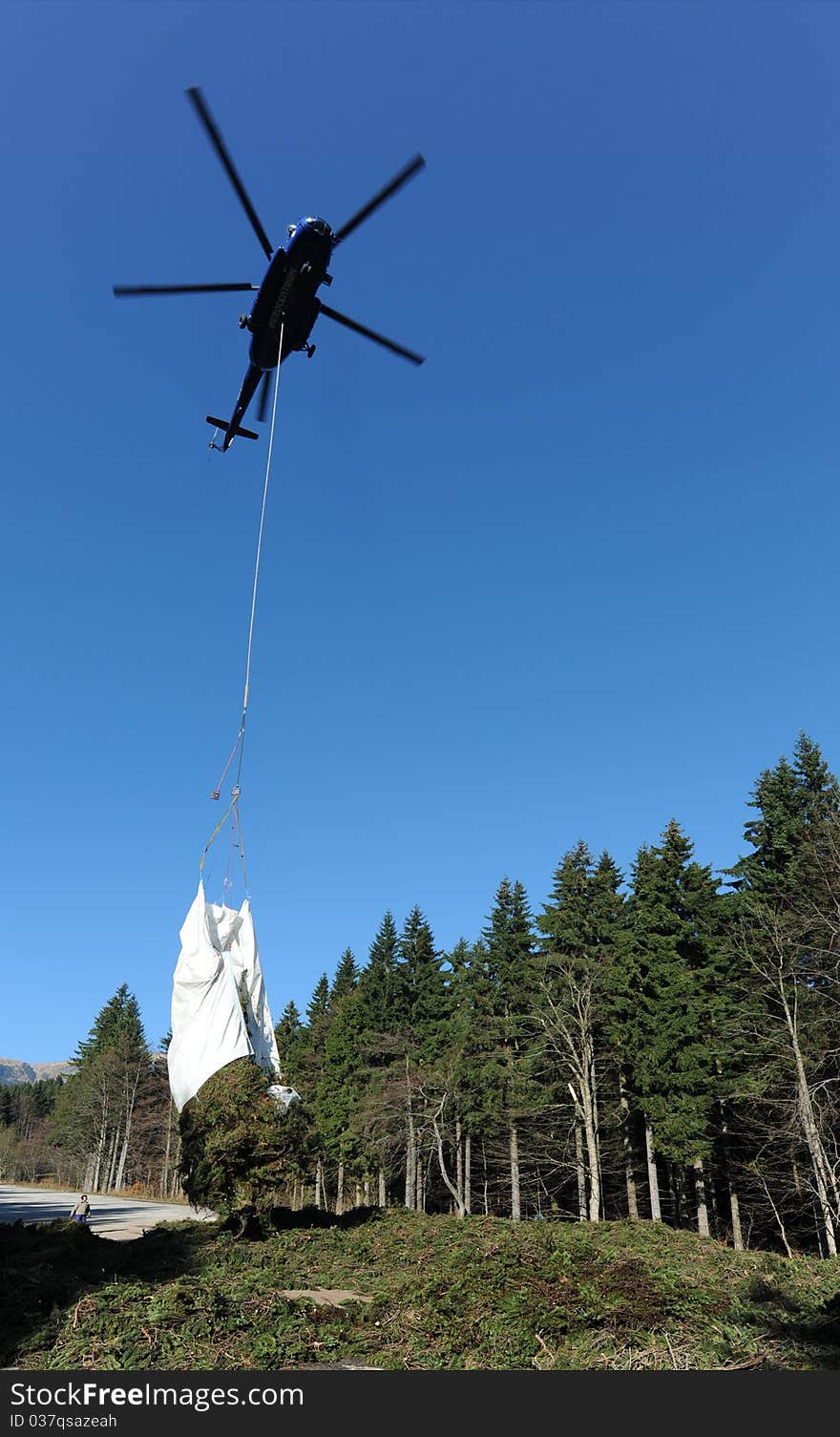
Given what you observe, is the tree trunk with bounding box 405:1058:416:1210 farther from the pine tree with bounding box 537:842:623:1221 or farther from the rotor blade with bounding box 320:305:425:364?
the rotor blade with bounding box 320:305:425:364

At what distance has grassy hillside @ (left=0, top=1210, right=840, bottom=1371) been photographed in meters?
8.95

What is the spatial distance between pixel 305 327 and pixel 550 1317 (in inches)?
593

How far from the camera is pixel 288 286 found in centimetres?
1256

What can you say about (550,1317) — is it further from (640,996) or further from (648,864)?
(648,864)

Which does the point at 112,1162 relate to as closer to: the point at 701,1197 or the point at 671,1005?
the point at 701,1197

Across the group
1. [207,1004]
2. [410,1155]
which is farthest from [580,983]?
[207,1004]

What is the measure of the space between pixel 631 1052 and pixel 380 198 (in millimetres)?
28387

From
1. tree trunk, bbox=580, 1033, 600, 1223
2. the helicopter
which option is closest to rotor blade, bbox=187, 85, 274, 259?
the helicopter

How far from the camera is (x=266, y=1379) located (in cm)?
805

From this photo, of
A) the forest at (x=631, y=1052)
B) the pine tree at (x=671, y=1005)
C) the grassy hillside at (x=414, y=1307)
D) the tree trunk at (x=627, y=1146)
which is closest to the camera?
the grassy hillside at (x=414, y=1307)

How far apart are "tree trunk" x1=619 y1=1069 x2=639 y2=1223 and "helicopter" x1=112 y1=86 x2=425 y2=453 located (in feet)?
98.6

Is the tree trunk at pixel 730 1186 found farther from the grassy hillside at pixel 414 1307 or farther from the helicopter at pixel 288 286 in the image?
the helicopter at pixel 288 286

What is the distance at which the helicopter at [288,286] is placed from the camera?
1134cm

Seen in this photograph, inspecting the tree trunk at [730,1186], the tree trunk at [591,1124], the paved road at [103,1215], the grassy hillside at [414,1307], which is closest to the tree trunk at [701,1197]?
the tree trunk at [730,1186]
